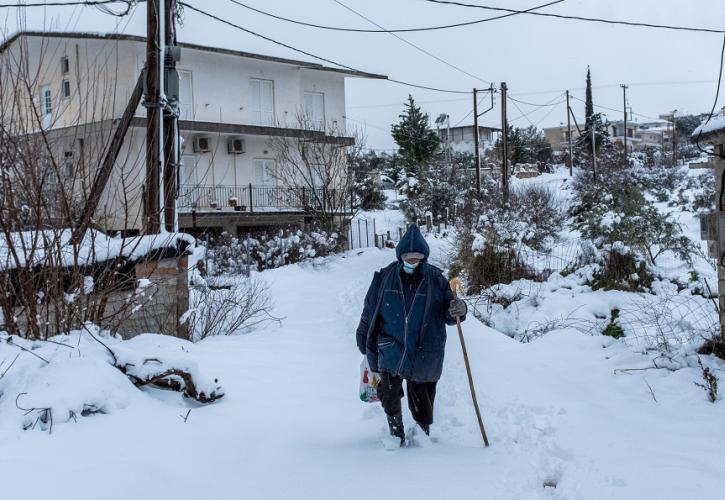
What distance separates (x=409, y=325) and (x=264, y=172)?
2543 centimetres

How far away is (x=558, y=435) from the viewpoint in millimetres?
5758

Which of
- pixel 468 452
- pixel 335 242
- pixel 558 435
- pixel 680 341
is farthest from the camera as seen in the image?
pixel 335 242

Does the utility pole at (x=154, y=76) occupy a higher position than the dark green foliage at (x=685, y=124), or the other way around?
the dark green foliage at (x=685, y=124)

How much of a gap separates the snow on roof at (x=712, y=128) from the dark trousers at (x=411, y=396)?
3.53 metres

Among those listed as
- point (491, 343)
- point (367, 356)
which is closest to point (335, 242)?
point (491, 343)

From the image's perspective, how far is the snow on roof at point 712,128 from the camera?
6469 millimetres

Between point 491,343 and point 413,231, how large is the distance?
4.46 meters

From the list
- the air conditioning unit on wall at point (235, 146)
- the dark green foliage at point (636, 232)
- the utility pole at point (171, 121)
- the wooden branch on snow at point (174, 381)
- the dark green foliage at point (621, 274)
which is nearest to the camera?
the wooden branch on snow at point (174, 381)

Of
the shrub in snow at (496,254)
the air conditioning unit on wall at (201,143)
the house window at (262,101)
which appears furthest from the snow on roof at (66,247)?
the house window at (262,101)

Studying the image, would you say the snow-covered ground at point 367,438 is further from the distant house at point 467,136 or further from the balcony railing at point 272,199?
the distant house at point 467,136

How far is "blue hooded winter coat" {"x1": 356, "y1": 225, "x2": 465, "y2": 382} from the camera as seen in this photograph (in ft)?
18.1

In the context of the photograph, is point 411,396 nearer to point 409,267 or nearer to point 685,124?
point 409,267

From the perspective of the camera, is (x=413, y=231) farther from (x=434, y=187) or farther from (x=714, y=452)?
(x=434, y=187)

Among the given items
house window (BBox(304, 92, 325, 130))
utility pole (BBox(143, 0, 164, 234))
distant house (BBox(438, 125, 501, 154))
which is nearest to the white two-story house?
house window (BBox(304, 92, 325, 130))
